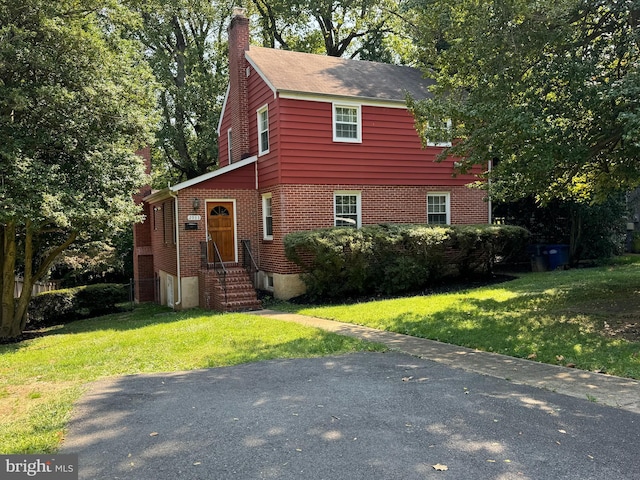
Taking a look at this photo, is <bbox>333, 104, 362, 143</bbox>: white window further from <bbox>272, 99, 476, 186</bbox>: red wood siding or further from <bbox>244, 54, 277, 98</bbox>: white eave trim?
<bbox>244, 54, 277, 98</bbox>: white eave trim

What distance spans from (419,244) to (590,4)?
7.22m

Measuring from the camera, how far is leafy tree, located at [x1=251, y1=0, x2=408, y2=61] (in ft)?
91.6

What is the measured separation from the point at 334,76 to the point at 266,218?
554 centimetres

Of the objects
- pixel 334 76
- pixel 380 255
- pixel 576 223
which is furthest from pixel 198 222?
pixel 576 223

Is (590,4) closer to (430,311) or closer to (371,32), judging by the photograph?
(430,311)

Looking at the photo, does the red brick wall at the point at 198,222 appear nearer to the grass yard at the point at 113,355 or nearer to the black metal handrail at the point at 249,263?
the black metal handrail at the point at 249,263

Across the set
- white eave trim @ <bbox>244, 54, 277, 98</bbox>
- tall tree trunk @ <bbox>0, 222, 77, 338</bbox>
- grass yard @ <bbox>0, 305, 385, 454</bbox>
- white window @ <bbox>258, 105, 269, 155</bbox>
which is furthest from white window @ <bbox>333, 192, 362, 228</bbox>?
tall tree trunk @ <bbox>0, 222, 77, 338</bbox>

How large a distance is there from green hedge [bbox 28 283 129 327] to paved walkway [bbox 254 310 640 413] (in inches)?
528

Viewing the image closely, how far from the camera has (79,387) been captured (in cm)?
636

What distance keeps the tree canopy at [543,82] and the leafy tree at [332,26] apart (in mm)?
18744

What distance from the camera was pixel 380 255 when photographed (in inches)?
560

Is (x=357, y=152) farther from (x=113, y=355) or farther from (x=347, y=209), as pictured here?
(x=113, y=355)

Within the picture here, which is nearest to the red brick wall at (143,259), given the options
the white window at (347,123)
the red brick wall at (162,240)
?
the red brick wall at (162,240)

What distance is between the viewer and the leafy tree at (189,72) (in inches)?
1020
